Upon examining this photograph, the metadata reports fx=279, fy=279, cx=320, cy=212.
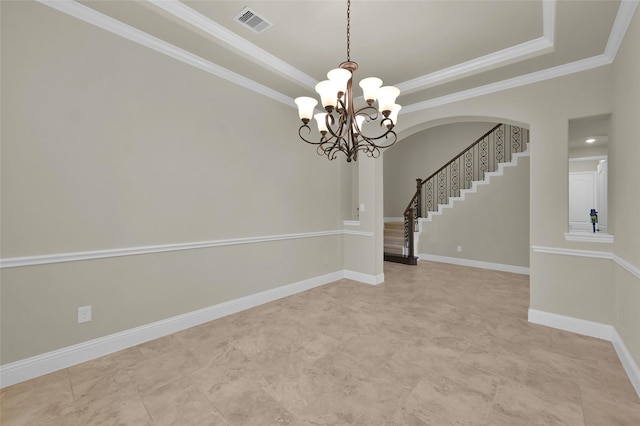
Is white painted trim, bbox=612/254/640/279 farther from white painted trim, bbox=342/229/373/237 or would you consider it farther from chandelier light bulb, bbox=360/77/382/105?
white painted trim, bbox=342/229/373/237

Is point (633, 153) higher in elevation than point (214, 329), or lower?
higher

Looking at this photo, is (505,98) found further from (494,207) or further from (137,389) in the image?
(137,389)

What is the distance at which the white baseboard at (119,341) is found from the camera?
84.6 inches

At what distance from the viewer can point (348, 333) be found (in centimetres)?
298

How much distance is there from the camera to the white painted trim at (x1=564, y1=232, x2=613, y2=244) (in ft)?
9.53

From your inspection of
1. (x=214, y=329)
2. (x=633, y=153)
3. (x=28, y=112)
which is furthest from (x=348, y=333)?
(x=28, y=112)

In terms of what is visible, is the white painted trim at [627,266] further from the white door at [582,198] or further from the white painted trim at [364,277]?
the white door at [582,198]

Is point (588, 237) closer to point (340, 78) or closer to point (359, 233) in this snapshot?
point (359, 233)

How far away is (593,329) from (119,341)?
479cm

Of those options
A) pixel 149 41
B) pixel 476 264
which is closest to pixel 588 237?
pixel 476 264

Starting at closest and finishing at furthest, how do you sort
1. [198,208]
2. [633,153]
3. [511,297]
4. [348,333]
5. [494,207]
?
1. [633,153]
2. [348,333]
3. [198,208]
4. [511,297]
5. [494,207]

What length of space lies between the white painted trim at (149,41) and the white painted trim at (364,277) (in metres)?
3.29

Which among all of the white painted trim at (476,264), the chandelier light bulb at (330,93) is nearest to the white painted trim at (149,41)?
the chandelier light bulb at (330,93)

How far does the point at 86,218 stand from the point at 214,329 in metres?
1.65
